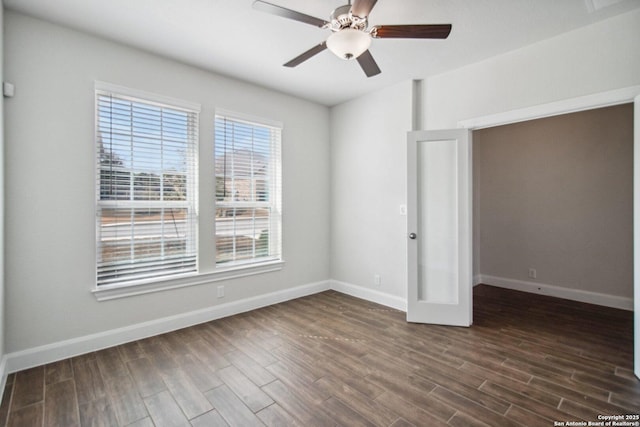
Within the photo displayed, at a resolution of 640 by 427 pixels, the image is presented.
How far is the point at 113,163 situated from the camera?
2.82 m

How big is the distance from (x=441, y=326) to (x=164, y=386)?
2.68 meters

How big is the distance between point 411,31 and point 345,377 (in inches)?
98.8

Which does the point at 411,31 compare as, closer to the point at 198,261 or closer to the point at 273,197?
the point at 273,197

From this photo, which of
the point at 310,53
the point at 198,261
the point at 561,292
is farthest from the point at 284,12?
the point at 561,292

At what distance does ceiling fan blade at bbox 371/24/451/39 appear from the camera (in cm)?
193

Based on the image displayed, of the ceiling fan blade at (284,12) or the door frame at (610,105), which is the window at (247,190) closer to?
the ceiling fan blade at (284,12)

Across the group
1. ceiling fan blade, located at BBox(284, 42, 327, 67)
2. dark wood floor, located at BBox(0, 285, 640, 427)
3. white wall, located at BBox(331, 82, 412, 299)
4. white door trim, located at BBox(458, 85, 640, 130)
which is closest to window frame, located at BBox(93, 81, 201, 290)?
dark wood floor, located at BBox(0, 285, 640, 427)

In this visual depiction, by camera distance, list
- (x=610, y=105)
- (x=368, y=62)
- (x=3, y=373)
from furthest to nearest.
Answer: (x=610, y=105) < (x=368, y=62) < (x=3, y=373)

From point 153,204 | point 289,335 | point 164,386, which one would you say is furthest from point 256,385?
point 153,204

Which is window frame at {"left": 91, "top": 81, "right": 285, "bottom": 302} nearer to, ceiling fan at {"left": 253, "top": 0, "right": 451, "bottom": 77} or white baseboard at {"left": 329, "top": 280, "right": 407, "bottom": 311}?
white baseboard at {"left": 329, "top": 280, "right": 407, "bottom": 311}

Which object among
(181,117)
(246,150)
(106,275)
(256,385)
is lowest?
(256,385)

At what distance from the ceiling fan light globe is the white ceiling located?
545 mm

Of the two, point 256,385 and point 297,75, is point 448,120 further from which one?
point 256,385

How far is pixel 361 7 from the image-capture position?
1.77 meters
